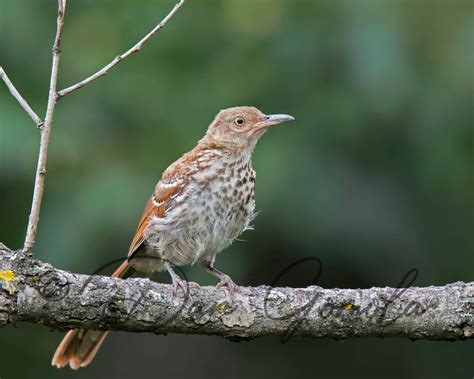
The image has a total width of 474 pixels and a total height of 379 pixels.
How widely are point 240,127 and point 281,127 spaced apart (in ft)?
1.84

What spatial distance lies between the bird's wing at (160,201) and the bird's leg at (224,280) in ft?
1.41

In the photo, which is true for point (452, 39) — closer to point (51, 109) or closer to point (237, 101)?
point (237, 101)

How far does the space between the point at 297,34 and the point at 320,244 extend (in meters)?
1.41

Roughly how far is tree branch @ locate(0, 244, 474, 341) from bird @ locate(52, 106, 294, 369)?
757 mm

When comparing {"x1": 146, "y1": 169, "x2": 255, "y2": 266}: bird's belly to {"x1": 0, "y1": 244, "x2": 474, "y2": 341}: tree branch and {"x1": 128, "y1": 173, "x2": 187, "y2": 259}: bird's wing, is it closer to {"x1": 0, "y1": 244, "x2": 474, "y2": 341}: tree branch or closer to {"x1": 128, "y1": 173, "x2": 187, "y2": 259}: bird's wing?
{"x1": 128, "y1": 173, "x2": 187, "y2": 259}: bird's wing

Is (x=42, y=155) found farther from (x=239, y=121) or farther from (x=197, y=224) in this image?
(x=239, y=121)

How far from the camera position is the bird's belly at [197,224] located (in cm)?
464

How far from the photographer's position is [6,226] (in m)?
5.41

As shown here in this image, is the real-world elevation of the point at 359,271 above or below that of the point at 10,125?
below

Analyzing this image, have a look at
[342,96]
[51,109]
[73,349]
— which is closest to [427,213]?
[342,96]

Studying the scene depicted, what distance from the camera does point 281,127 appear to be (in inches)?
216

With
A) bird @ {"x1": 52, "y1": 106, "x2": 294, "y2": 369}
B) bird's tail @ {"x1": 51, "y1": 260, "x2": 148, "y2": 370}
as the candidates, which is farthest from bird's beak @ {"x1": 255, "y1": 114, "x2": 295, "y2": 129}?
bird's tail @ {"x1": 51, "y1": 260, "x2": 148, "y2": 370}

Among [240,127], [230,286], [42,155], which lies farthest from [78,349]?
[42,155]

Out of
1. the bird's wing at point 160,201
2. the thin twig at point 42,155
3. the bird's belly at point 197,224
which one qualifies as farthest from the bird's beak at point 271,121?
the thin twig at point 42,155
